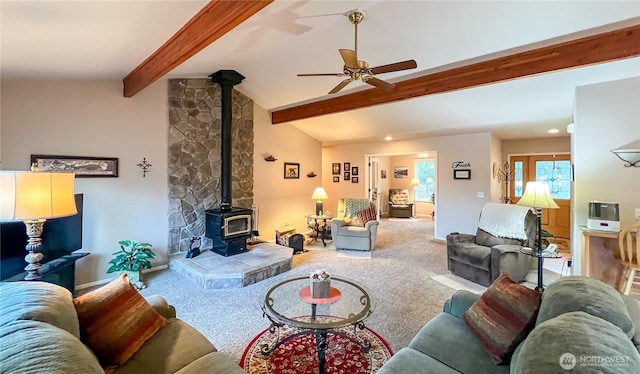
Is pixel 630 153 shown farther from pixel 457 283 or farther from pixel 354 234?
pixel 354 234

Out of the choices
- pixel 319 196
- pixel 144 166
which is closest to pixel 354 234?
pixel 319 196

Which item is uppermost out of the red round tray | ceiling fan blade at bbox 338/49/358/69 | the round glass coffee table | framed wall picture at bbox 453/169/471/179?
ceiling fan blade at bbox 338/49/358/69

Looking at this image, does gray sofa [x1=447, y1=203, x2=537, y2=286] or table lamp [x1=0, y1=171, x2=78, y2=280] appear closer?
table lamp [x1=0, y1=171, x2=78, y2=280]

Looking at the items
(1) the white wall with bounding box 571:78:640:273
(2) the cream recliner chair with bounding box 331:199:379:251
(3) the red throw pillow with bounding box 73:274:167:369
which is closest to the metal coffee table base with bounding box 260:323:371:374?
(3) the red throw pillow with bounding box 73:274:167:369

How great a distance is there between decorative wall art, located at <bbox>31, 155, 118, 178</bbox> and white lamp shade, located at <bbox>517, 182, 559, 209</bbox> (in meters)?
5.32

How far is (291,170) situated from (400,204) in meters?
5.11

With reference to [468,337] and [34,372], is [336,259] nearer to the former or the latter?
[468,337]

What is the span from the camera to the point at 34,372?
931 mm

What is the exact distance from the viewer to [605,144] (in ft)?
11.6

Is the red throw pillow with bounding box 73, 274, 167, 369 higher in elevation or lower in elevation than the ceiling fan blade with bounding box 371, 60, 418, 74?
lower

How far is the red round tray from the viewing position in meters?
2.41

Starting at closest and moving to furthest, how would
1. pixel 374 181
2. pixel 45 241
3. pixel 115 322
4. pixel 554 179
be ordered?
pixel 115 322 < pixel 45 241 < pixel 554 179 < pixel 374 181

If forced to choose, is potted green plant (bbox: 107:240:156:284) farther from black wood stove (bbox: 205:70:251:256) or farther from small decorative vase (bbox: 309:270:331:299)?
small decorative vase (bbox: 309:270:331:299)
